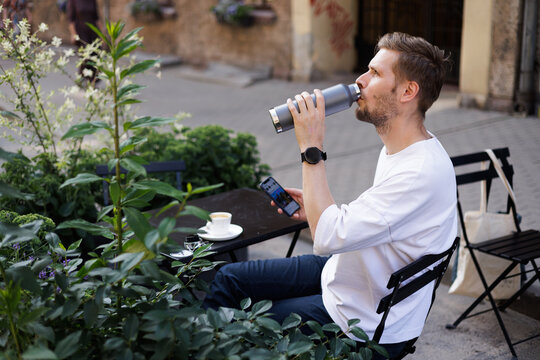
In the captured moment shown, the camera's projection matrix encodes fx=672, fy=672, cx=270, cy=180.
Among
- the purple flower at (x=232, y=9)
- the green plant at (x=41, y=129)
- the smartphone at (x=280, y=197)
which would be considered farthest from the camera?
the purple flower at (x=232, y=9)

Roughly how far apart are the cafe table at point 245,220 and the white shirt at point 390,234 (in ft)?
2.11

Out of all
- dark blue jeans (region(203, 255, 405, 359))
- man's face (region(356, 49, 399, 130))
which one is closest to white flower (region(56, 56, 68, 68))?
dark blue jeans (region(203, 255, 405, 359))

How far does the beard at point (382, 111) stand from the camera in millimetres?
2369

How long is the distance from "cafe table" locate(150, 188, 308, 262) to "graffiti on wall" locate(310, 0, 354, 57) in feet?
27.7

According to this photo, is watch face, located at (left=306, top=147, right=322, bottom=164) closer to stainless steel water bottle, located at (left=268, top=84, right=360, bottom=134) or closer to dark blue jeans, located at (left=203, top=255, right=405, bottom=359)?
stainless steel water bottle, located at (left=268, top=84, right=360, bottom=134)

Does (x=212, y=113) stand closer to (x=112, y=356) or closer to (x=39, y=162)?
(x=39, y=162)

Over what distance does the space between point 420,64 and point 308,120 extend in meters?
0.43

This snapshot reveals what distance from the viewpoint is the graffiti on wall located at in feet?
38.3

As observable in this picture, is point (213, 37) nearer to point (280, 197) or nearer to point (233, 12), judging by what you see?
point (233, 12)

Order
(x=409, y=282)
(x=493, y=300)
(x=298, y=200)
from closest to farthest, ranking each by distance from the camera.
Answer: (x=409, y=282) → (x=298, y=200) → (x=493, y=300)

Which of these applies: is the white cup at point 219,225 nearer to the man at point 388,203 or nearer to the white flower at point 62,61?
the man at point 388,203

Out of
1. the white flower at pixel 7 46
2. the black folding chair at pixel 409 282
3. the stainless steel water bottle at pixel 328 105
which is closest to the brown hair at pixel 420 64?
the stainless steel water bottle at pixel 328 105

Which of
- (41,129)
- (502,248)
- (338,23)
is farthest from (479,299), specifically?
(338,23)

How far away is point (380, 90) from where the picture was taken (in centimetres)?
237
